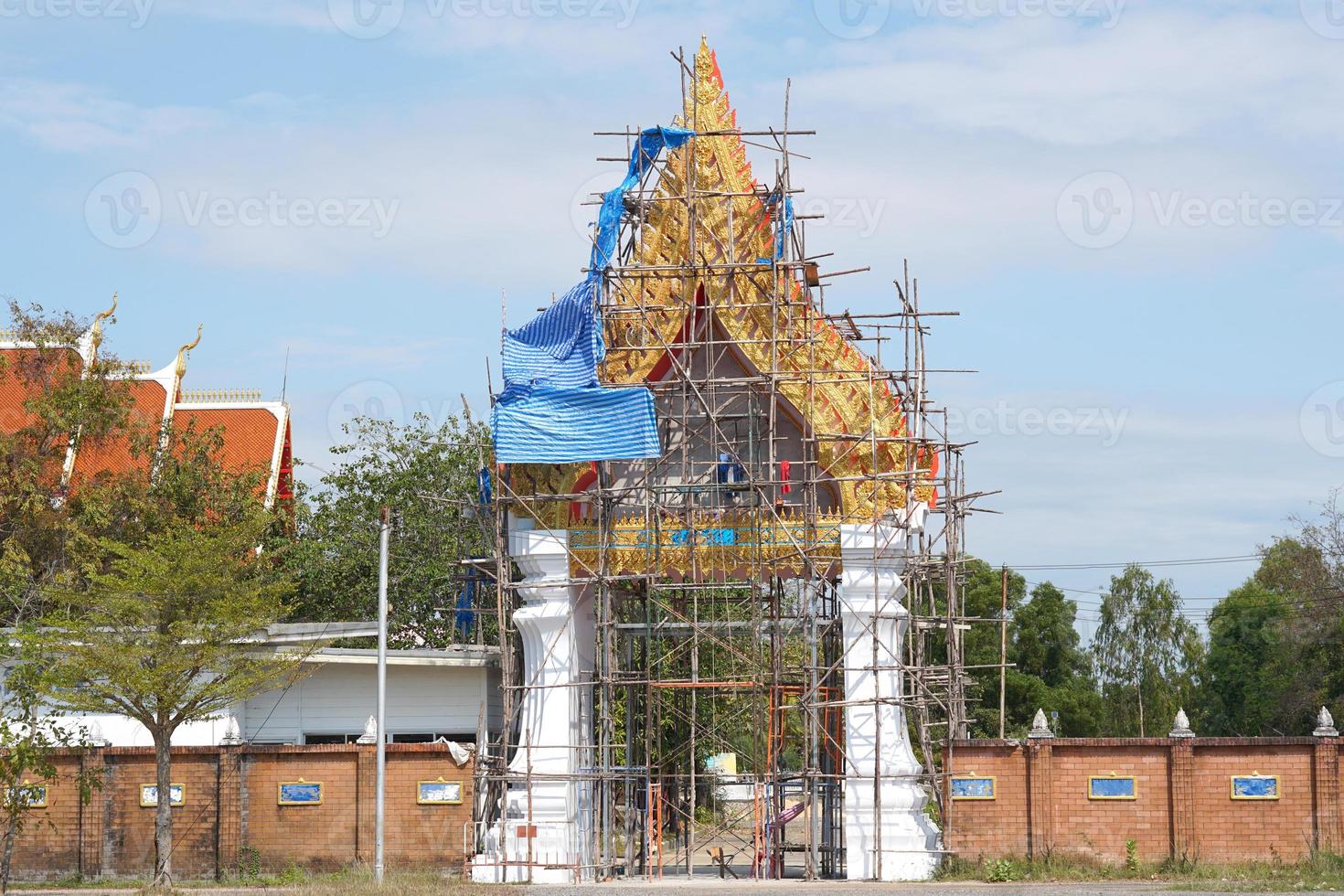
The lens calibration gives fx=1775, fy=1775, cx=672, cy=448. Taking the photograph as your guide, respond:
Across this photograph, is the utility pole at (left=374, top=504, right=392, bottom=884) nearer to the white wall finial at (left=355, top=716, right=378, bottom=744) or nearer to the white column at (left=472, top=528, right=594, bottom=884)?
the white wall finial at (left=355, top=716, right=378, bottom=744)

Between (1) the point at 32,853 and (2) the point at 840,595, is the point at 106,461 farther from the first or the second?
(2) the point at 840,595

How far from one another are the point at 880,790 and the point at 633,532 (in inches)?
235

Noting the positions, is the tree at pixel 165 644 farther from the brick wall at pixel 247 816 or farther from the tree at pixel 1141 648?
the tree at pixel 1141 648

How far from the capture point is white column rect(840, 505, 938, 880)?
28.2m

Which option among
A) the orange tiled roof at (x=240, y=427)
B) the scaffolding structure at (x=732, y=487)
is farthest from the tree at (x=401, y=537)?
the scaffolding structure at (x=732, y=487)

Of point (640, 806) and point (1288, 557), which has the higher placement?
point (1288, 557)

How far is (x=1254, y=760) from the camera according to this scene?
27.5 meters

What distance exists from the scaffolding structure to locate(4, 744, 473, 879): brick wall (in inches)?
56.0

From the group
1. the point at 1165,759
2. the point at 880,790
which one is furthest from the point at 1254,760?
the point at 880,790

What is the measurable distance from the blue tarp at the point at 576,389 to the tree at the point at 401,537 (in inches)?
653

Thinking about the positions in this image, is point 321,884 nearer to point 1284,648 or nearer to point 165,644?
point 165,644

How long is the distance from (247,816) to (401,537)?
1921 cm

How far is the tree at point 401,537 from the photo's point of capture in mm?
47531

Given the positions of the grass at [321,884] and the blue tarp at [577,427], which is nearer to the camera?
the grass at [321,884]
